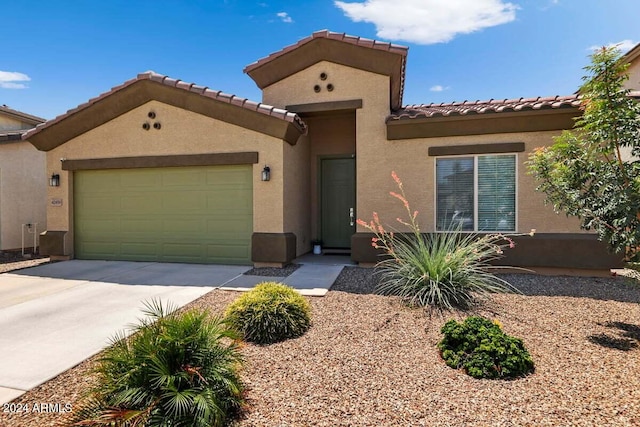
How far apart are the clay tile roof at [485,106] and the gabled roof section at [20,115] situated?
1623 centimetres

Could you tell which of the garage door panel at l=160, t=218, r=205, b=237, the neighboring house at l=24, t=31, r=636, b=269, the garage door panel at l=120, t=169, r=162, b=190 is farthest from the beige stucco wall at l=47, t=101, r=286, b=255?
the garage door panel at l=160, t=218, r=205, b=237

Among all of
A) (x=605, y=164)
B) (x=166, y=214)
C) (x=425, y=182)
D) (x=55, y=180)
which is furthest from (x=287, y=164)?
(x=55, y=180)

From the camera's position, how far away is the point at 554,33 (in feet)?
38.5

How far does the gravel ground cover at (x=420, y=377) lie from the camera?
2920 millimetres

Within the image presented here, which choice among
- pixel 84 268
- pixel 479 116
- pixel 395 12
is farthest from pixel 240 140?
pixel 395 12

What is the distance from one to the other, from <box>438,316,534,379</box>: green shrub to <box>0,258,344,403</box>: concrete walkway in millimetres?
2851

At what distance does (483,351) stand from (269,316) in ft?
8.31

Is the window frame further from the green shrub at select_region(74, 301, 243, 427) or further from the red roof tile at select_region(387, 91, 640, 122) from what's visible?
the green shrub at select_region(74, 301, 243, 427)

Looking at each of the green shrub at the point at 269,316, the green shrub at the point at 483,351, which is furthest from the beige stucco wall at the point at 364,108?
the green shrub at the point at 483,351

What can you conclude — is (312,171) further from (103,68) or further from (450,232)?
(103,68)

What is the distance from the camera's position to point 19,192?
1234cm

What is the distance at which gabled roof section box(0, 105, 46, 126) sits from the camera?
14.7 metres

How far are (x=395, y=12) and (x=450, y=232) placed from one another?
803 centimetres

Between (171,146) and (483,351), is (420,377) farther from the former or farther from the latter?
(171,146)
